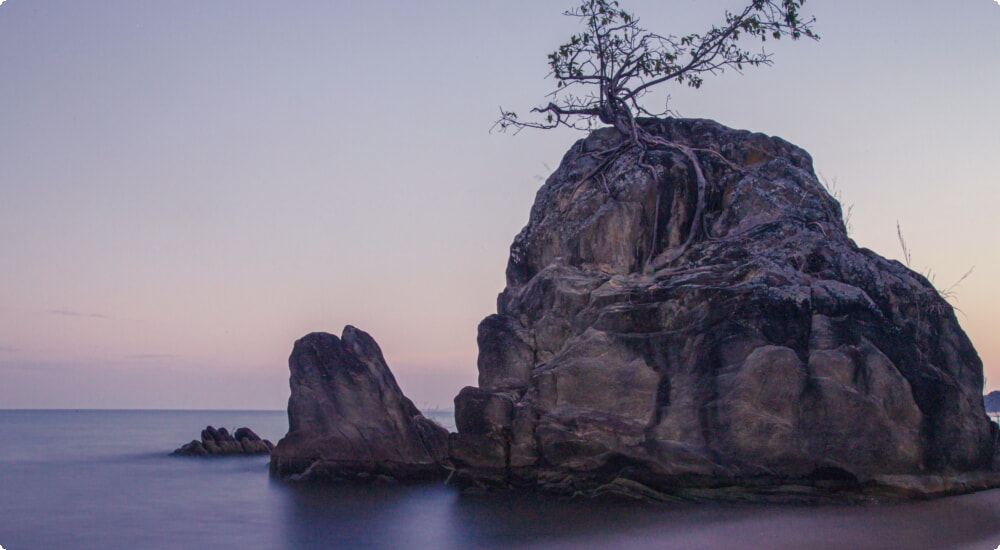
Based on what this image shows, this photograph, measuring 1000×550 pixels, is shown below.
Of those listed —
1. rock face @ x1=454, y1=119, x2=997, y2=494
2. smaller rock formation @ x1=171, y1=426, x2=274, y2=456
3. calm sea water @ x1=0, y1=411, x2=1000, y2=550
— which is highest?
rock face @ x1=454, y1=119, x2=997, y2=494

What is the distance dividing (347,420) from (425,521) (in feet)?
22.3

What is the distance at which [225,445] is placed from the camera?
3619cm

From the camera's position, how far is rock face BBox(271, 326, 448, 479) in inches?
912

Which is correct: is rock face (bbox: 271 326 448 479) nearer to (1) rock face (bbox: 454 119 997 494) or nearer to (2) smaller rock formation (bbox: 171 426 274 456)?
(1) rock face (bbox: 454 119 997 494)

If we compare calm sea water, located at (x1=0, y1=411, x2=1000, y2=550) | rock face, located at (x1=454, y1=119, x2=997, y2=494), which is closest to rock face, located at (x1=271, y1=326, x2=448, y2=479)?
calm sea water, located at (x1=0, y1=411, x2=1000, y2=550)

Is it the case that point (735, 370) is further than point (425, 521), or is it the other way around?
point (425, 521)

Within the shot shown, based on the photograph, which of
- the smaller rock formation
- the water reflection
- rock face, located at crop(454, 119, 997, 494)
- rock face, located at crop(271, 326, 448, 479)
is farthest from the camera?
the smaller rock formation

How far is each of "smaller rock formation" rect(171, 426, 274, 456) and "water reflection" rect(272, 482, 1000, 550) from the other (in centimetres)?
1877

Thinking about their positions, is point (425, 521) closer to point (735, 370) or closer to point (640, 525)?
point (640, 525)

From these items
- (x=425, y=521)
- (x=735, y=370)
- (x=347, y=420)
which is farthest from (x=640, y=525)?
(x=347, y=420)

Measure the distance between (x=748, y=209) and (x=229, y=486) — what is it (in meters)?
15.7

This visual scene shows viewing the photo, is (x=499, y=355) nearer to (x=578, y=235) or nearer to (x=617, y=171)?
(x=578, y=235)

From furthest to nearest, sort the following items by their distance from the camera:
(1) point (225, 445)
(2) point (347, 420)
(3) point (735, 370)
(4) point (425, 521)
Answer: (1) point (225, 445)
(2) point (347, 420)
(4) point (425, 521)
(3) point (735, 370)

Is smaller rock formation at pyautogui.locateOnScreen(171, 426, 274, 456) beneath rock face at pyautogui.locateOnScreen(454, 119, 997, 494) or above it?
beneath
